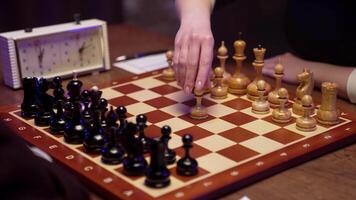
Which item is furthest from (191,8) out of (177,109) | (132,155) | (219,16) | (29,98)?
(219,16)

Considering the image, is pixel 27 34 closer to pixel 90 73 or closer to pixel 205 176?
pixel 90 73

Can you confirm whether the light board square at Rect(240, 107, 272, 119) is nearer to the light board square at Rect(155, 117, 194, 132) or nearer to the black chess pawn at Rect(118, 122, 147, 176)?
the light board square at Rect(155, 117, 194, 132)

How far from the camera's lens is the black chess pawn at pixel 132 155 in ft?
3.77

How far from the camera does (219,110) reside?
154cm

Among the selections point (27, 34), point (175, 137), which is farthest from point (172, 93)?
point (27, 34)

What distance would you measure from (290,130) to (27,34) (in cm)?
89

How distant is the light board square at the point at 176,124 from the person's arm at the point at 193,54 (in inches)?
3.6

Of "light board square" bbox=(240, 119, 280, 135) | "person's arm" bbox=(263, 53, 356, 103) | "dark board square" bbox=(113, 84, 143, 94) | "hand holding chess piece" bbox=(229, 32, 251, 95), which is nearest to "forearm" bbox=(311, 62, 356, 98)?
"person's arm" bbox=(263, 53, 356, 103)

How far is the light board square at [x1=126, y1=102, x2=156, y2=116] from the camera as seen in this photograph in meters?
1.52

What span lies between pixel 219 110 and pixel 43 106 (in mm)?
476

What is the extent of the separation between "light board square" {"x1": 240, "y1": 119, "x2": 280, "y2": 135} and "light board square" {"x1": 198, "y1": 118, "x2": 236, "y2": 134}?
4 centimetres

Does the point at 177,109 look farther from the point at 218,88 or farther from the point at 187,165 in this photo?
the point at 187,165

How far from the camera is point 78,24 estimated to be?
1.87 metres

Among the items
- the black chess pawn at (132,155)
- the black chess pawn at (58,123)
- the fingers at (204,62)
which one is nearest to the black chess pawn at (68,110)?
the black chess pawn at (58,123)
